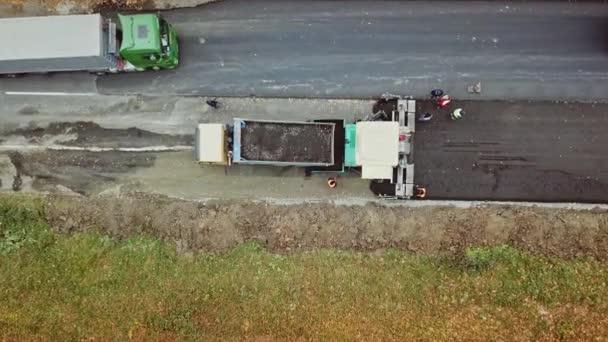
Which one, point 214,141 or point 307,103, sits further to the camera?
point 307,103

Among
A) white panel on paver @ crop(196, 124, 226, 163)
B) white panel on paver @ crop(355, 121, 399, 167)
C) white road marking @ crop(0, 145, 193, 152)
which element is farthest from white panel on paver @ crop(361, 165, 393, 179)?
white road marking @ crop(0, 145, 193, 152)

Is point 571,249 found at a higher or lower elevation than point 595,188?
lower

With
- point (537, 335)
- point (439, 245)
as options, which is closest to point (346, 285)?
point (439, 245)

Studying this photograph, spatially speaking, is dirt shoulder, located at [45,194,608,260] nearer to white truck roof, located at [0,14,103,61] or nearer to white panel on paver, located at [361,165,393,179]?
white panel on paver, located at [361,165,393,179]

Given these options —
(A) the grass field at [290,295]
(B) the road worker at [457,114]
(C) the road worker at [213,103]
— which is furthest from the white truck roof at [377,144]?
(C) the road worker at [213,103]

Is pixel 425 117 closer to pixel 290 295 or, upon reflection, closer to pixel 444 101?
pixel 444 101

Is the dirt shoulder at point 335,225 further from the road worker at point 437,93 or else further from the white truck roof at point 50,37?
the white truck roof at point 50,37

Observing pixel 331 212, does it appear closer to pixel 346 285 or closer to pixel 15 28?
pixel 346 285

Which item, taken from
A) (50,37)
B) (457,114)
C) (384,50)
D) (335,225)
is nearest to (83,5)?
(50,37)
